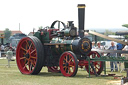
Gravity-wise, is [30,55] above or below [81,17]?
below

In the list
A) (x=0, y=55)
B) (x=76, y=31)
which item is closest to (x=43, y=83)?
(x=76, y=31)

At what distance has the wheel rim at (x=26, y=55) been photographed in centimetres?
1491

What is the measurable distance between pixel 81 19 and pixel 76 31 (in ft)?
1.68

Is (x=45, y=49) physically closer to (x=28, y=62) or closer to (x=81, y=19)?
(x=28, y=62)

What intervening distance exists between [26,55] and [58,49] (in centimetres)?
136

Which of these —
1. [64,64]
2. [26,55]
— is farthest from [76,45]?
[26,55]

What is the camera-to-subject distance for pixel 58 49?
14.7m

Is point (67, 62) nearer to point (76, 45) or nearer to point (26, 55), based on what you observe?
point (76, 45)

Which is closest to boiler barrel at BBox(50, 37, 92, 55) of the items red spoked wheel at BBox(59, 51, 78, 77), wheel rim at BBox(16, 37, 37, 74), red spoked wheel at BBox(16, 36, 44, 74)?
red spoked wheel at BBox(59, 51, 78, 77)

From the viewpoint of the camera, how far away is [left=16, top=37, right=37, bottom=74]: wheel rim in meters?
14.9

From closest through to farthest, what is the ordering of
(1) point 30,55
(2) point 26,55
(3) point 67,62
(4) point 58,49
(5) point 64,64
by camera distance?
1. (3) point 67,62
2. (5) point 64,64
3. (4) point 58,49
4. (1) point 30,55
5. (2) point 26,55

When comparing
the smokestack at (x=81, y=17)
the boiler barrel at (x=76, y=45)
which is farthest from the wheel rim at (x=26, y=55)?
the smokestack at (x=81, y=17)

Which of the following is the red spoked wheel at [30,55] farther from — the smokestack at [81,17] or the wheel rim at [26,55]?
the smokestack at [81,17]

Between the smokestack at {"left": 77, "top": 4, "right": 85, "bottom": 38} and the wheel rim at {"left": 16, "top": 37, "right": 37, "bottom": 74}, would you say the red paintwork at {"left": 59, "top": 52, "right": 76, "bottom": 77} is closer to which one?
the smokestack at {"left": 77, "top": 4, "right": 85, "bottom": 38}
